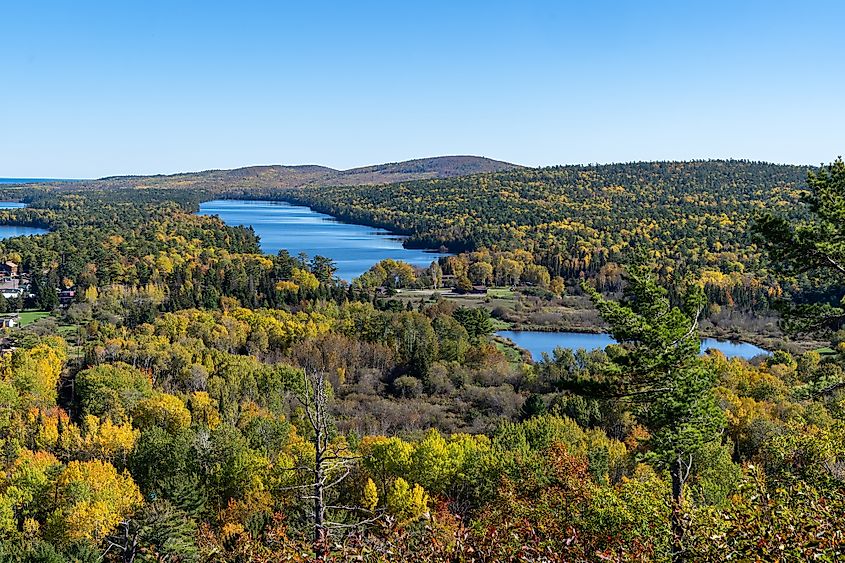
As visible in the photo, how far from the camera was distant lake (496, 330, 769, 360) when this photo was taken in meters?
54.2

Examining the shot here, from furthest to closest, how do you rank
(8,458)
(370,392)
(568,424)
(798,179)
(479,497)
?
1. (798,179)
2. (370,392)
3. (568,424)
4. (8,458)
5. (479,497)

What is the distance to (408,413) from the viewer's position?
3359 centimetres

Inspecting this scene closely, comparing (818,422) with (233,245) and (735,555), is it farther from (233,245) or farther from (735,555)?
(233,245)

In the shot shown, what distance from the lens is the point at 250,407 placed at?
101 feet

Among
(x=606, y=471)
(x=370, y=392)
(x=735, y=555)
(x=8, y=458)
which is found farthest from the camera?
(x=370, y=392)

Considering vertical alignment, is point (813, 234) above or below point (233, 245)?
above

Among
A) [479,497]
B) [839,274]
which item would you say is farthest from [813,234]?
[479,497]

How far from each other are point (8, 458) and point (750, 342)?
5183 centimetres

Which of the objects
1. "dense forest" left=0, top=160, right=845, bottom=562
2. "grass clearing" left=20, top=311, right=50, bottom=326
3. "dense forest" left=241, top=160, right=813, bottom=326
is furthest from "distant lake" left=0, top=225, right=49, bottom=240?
"grass clearing" left=20, top=311, right=50, bottom=326

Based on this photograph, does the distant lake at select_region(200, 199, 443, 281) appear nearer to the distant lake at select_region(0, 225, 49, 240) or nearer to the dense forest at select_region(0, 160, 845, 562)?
the dense forest at select_region(0, 160, 845, 562)

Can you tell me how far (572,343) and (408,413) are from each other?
27.4 meters

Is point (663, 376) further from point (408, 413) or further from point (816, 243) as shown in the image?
point (408, 413)

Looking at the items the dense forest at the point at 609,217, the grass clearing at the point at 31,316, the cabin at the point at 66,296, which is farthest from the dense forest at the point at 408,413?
the grass clearing at the point at 31,316

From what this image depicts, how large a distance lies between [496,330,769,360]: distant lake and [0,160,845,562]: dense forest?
4.79 meters
